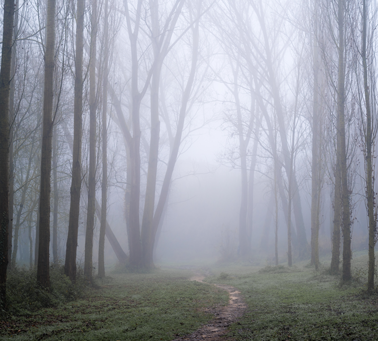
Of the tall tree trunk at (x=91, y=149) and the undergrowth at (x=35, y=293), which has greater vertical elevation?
the tall tree trunk at (x=91, y=149)

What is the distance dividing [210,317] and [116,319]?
166cm

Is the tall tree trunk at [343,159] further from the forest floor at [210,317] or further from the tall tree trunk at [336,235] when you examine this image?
the tall tree trunk at [336,235]

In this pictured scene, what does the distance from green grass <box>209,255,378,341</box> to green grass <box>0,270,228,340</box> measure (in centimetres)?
92

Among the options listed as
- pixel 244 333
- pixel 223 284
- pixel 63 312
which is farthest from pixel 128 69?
pixel 244 333

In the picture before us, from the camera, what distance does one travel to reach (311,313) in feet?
16.6

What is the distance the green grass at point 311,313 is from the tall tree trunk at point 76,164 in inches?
181

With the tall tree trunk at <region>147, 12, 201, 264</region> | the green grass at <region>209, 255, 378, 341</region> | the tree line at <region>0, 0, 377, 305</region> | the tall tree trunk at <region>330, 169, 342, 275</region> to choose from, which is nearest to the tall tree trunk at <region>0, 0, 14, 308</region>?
the tree line at <region>0, 0, 377, 305</region>

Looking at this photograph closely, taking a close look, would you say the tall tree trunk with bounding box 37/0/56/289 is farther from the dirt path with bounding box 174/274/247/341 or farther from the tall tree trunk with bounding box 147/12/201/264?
the tall tree trunk with bounding box 147/12/201/264

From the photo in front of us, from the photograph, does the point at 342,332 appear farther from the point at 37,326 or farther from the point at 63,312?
the point at 63,312

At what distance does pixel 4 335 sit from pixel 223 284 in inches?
328

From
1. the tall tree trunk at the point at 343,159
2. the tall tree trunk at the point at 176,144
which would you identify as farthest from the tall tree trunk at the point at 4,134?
the tall tree trunk at the point at 176,144

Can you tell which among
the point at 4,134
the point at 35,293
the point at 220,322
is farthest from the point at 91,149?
the point at 220,322

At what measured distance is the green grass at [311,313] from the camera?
3.87 m

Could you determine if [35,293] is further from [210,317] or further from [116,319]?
[210,317]
